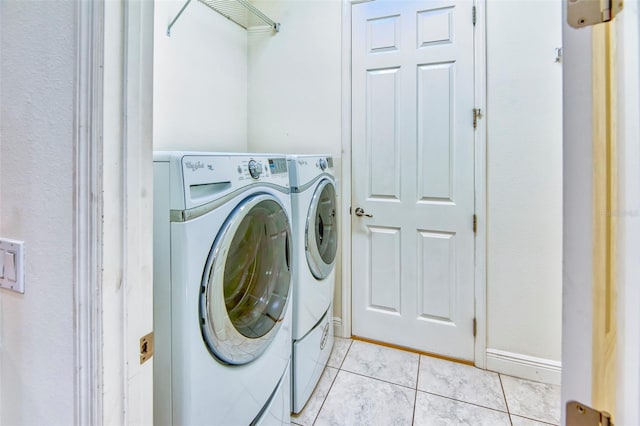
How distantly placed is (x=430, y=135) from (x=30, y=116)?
1.93 m

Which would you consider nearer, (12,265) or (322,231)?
(12,265)

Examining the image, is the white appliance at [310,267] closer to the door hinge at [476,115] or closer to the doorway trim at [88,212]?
the door hinge at [476,115]

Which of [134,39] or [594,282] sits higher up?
[134,39]

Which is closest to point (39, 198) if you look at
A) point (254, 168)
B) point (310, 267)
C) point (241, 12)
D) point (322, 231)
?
point (254, 168)

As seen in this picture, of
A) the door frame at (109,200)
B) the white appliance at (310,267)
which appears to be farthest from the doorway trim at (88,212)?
the white appliance at (310,267)

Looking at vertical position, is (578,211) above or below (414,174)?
below

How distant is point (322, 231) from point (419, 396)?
3.23 feet

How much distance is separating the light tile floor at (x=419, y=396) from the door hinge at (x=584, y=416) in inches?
47.1

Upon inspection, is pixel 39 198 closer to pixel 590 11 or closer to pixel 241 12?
pixel 590 11

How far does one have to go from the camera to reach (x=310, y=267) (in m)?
1.68

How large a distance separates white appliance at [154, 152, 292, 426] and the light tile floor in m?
0.57

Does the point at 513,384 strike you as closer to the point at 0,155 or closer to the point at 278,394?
the point at 278,394

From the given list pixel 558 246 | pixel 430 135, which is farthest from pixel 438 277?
pixel 430 135

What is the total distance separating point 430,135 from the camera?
6.93ft
